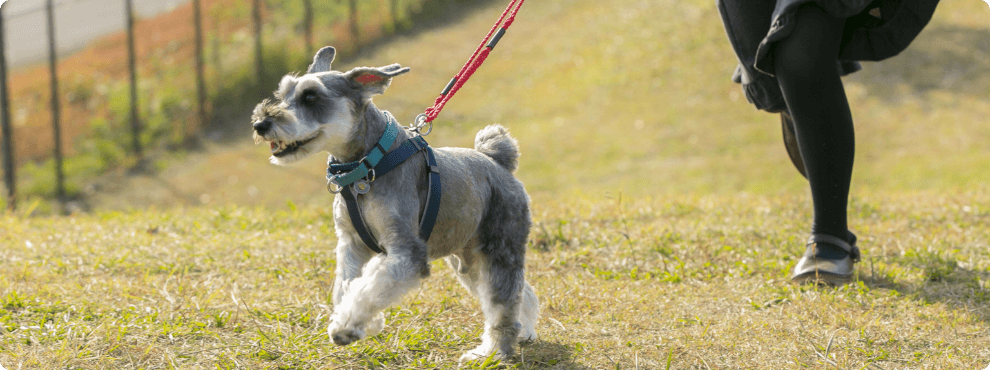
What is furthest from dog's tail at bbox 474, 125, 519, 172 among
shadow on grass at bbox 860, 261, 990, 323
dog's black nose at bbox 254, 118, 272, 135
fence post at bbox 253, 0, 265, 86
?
fence post at bbox 253, 0, 265, 86

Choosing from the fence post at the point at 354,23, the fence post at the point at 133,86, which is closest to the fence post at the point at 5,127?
the fence post at the point at 133,86

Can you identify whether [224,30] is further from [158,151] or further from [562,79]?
[562,79]

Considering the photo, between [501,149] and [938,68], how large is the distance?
16279 millimetres

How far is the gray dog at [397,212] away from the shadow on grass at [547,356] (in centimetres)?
8

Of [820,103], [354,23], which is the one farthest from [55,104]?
[820,103]

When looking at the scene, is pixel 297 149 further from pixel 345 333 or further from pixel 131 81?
pixel 131 81

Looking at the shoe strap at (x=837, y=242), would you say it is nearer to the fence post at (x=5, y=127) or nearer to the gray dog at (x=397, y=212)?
the gray dog at (x=397, y=212)

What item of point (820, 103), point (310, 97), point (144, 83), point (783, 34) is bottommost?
point (144, 83)

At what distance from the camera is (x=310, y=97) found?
312 cm

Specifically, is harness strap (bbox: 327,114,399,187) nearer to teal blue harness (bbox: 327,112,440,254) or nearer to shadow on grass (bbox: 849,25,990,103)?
teal blue harness (bbox: 327,112,440,254)

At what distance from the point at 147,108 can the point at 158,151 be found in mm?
1217

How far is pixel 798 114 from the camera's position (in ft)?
14.6

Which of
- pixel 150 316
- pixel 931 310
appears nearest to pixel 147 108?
pixel 150 316

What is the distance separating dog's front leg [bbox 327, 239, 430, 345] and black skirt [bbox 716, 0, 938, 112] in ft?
8.40
